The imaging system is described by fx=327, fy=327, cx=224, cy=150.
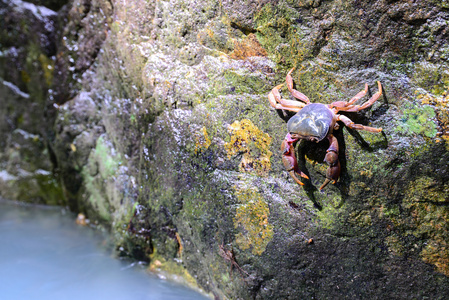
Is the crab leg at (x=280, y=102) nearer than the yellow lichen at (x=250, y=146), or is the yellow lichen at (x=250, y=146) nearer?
the crab leg at (x=280, y=102)

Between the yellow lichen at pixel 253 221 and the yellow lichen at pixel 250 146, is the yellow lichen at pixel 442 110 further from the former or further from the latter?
the yellow lichen at pixel 253 221

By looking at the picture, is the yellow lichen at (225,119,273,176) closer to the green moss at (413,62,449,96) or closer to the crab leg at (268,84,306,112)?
the crab leg at (268,84,306,112)

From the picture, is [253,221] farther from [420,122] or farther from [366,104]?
[420,122]

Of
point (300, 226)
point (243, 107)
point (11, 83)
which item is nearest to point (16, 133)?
point (11, 83)

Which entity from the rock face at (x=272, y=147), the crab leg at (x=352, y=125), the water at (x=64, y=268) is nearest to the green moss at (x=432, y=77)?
the rock face at (x=272, y=147)

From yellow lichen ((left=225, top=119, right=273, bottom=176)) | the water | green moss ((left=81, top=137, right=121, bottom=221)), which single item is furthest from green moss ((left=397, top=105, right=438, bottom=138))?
Answer: green moss ((left=81, top=137, right=121, bottom=221))

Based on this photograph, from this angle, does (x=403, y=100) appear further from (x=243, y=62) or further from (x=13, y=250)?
(x=13, y=250)

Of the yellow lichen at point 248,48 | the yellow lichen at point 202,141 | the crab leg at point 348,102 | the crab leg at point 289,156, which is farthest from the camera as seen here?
the yellow lichen at point 202,141
